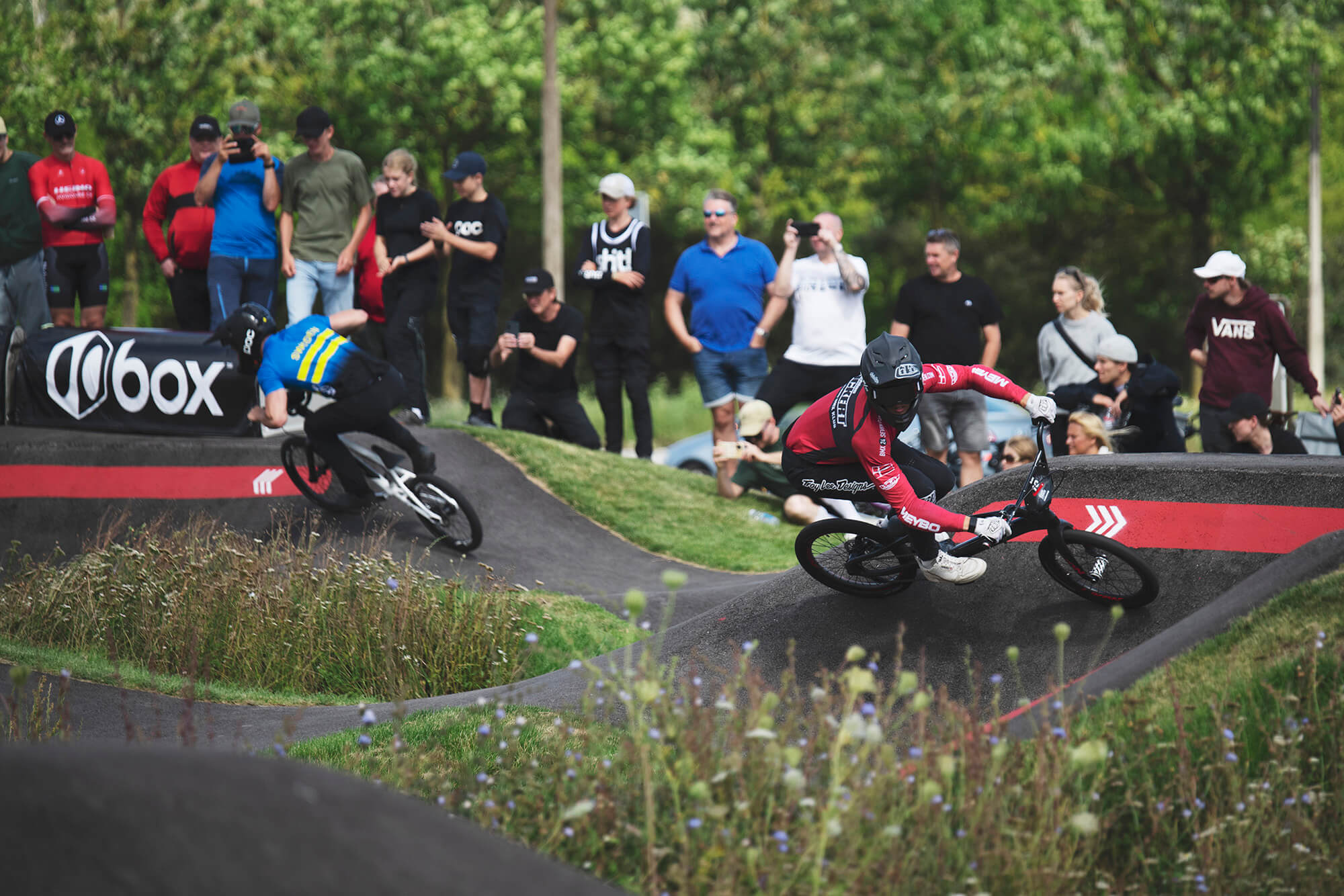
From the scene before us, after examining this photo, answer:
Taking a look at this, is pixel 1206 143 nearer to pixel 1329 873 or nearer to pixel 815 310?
pixel 815 310

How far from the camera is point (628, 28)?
1201 inches

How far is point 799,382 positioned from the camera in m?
10.7

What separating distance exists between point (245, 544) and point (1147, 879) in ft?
21.7

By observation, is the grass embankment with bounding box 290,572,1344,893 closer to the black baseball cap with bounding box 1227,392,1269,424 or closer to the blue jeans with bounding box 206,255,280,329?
the black baseball cap with bounding box 1227,392,1269,424

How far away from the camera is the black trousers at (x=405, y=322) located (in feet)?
39.3

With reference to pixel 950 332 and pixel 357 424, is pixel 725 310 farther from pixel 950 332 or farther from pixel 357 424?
pixel 357 424

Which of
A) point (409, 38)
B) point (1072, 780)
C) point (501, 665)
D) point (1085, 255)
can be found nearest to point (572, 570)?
point (501, 665)

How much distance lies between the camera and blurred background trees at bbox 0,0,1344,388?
1039 inches

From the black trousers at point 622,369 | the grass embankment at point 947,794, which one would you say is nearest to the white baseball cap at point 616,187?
the black trousers at point 622,369

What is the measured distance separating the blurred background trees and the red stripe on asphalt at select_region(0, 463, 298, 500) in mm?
15896

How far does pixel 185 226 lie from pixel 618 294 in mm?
3873

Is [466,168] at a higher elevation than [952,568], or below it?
higher

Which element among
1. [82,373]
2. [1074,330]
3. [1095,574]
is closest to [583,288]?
[1074,330]

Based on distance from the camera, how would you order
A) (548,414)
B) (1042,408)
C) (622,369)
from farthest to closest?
(548,414) → (622,369) → (1042,408)
